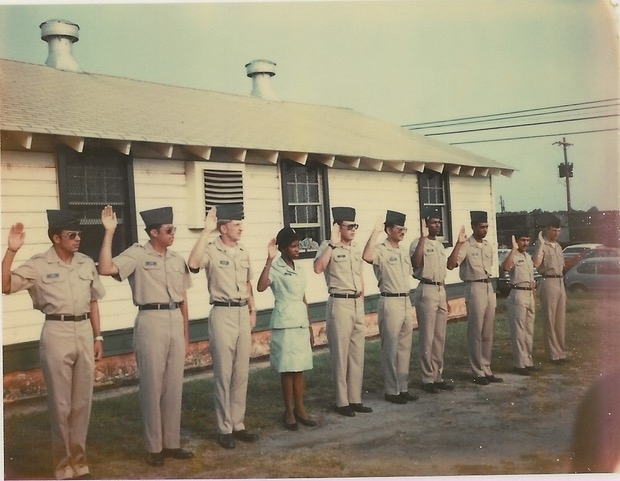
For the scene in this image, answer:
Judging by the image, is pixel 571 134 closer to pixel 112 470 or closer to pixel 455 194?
pixel 455 194

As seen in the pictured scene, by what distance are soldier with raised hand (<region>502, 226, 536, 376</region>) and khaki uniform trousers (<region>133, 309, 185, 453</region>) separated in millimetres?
3497

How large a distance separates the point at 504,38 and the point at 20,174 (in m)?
4.21

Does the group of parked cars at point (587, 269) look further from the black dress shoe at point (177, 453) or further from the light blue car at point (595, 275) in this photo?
the black dress shoe at point (177, 453)

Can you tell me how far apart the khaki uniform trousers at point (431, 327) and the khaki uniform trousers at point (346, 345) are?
83 cm

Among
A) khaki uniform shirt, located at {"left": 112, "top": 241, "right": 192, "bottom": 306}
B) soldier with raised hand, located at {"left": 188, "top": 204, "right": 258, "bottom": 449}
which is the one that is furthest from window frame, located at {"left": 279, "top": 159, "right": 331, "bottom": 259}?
khaki uniform shirt, located at {"left": 112, "top": 241, "right": 192, "bottom": 306}

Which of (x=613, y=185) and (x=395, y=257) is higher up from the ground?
(x=613, y=185)

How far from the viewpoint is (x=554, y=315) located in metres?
6.18

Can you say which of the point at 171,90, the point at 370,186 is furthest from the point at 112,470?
the point at 370,186

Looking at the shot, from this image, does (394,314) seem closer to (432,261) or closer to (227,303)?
(432,261)

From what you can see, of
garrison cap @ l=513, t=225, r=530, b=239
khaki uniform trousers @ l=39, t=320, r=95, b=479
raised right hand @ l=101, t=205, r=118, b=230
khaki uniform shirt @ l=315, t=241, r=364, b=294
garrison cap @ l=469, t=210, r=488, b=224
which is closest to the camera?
khaki uniform trousers @ l=39, t=320, r=95, b=479

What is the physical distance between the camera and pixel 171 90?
5348 mm

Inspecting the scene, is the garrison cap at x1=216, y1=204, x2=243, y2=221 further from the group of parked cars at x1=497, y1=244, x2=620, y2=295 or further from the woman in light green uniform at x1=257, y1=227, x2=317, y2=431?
the group of parked cars at x1=497, y1=244, x2=620, y2=295

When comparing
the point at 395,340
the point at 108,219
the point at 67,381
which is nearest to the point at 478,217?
the point at 395,340

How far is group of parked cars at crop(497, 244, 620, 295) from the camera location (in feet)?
18.1
